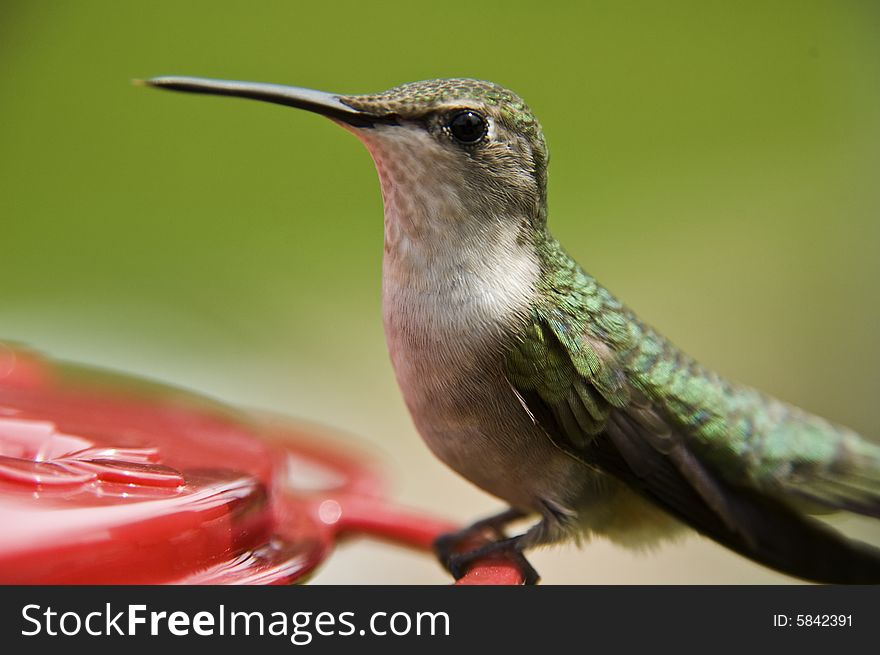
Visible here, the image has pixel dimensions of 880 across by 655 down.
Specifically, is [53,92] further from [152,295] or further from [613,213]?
[613,213]

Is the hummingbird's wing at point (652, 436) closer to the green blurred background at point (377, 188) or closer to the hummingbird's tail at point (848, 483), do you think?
the hummingbird's tail at point (848, 483)

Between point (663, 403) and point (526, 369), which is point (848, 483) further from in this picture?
point (526, 369)

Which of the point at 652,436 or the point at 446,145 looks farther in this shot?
the point at 652,436

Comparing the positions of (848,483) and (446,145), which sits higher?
(446,145)

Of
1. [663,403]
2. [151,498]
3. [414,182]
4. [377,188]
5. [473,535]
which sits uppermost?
[377,188]

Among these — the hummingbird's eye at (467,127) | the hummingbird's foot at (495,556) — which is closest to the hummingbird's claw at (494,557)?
the hummingbird's foot at (495,556)

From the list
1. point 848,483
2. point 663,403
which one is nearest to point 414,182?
point 663,403

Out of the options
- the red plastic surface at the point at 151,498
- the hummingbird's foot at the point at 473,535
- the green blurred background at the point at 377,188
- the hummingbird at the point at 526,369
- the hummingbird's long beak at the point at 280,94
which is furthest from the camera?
the green blurred background at the point at 377,188
